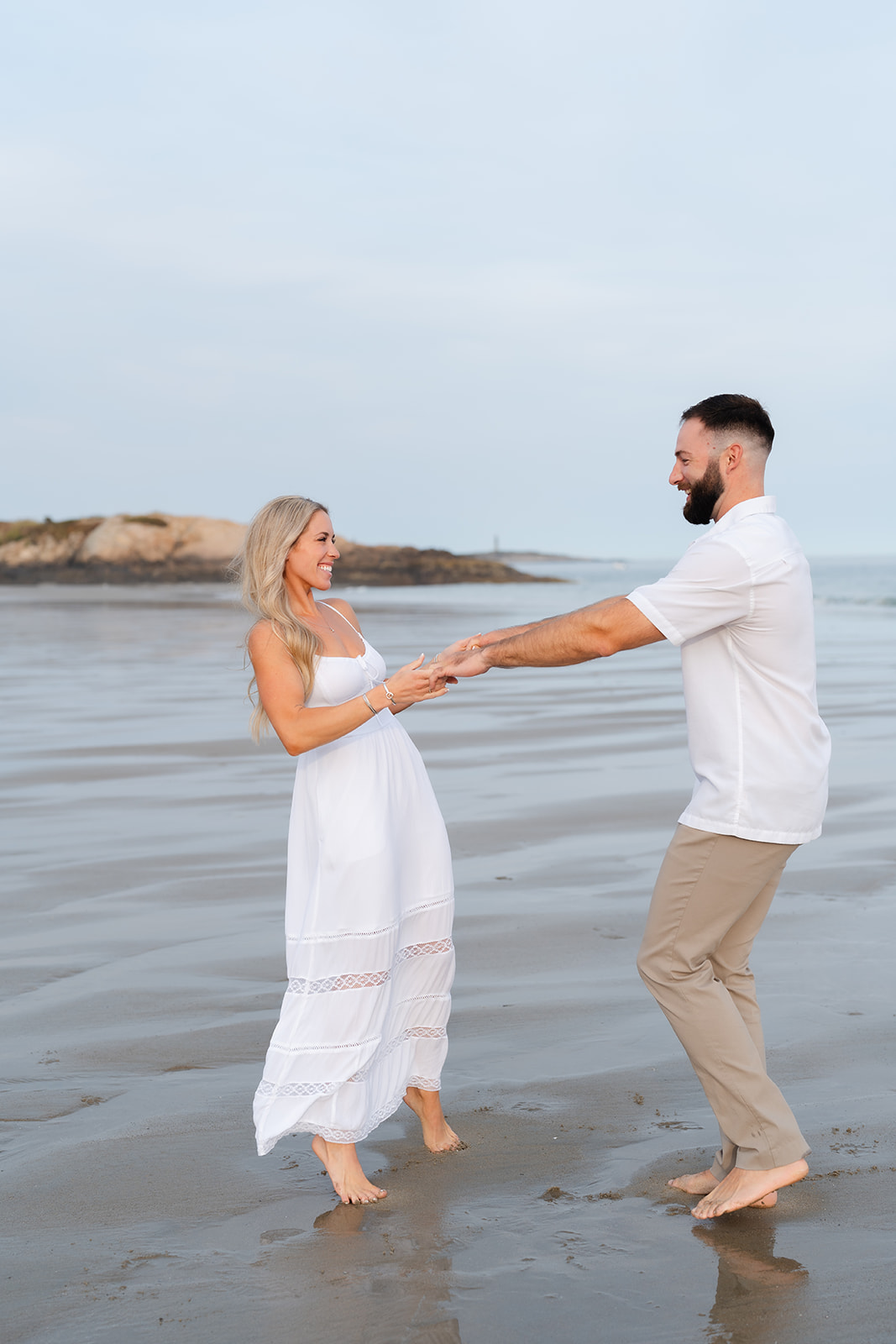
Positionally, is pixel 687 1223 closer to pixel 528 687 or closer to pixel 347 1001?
pixel 347 1001

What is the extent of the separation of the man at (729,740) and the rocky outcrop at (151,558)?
186 feet

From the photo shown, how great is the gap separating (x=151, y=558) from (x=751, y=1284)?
64224 millimetres

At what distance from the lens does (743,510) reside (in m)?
3.59

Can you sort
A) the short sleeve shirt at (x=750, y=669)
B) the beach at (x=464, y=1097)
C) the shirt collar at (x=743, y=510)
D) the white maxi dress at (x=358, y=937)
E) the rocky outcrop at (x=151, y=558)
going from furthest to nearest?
the rocky outcrop at (x=151, y=558) < the white maxi dress at (x=358, y=937) < the shirt collar at (x=743, y=510) < the short sleeve shirt at (x=750, y=669) < the beach at (x=464, y=1097)

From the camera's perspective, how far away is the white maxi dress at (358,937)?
3857mm

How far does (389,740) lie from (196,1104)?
4.82ft

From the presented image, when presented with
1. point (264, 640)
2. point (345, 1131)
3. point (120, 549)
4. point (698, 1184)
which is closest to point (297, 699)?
point (264, 640)

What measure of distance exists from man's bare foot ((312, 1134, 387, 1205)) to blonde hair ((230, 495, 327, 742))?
1.34 metres

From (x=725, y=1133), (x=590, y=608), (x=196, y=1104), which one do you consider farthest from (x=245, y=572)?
(x=725, y=1133)

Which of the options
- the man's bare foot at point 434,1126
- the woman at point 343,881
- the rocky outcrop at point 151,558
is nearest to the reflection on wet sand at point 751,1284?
the man's bare foot at point 434,1126

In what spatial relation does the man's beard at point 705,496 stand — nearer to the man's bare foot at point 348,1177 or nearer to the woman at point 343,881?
the woman at point 343,881

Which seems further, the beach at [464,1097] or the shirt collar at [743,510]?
the shirt collar at [743,510]

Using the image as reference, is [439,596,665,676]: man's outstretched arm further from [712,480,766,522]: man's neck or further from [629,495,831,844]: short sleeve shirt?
[712,480,766,522]: man's neck

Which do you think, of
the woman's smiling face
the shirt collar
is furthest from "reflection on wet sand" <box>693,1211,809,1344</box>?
the woman's smiling face
